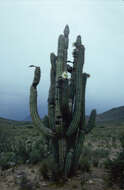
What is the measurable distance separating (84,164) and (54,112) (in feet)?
8.16

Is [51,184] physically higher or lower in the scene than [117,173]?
lower

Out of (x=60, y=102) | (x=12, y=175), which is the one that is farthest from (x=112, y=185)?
(x=12, y=175)

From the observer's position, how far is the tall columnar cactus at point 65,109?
577 centimetres

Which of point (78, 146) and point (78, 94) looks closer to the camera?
point (78, 94)

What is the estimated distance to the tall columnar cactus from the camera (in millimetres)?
5770

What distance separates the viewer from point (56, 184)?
18.4 feet

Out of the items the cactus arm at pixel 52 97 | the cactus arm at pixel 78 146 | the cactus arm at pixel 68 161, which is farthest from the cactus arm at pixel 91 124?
the cactus arm at pixel 52 97

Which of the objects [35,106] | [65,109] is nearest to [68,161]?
[65,109]

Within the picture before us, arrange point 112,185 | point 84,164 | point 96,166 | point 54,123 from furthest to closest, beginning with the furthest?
point 96,166 → point 84,164 → point 54,123 → point 112,185

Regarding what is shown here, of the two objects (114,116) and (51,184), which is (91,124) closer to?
(51,184)

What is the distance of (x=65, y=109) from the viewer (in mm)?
5773

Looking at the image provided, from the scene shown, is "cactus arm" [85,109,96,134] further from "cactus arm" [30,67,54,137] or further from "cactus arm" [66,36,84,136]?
"cactus arm" [30,67,54,137]

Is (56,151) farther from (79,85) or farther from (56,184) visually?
(79,85)

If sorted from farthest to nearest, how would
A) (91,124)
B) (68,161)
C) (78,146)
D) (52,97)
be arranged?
(91,124) < (52,97) < (78,146) < (68,161)
